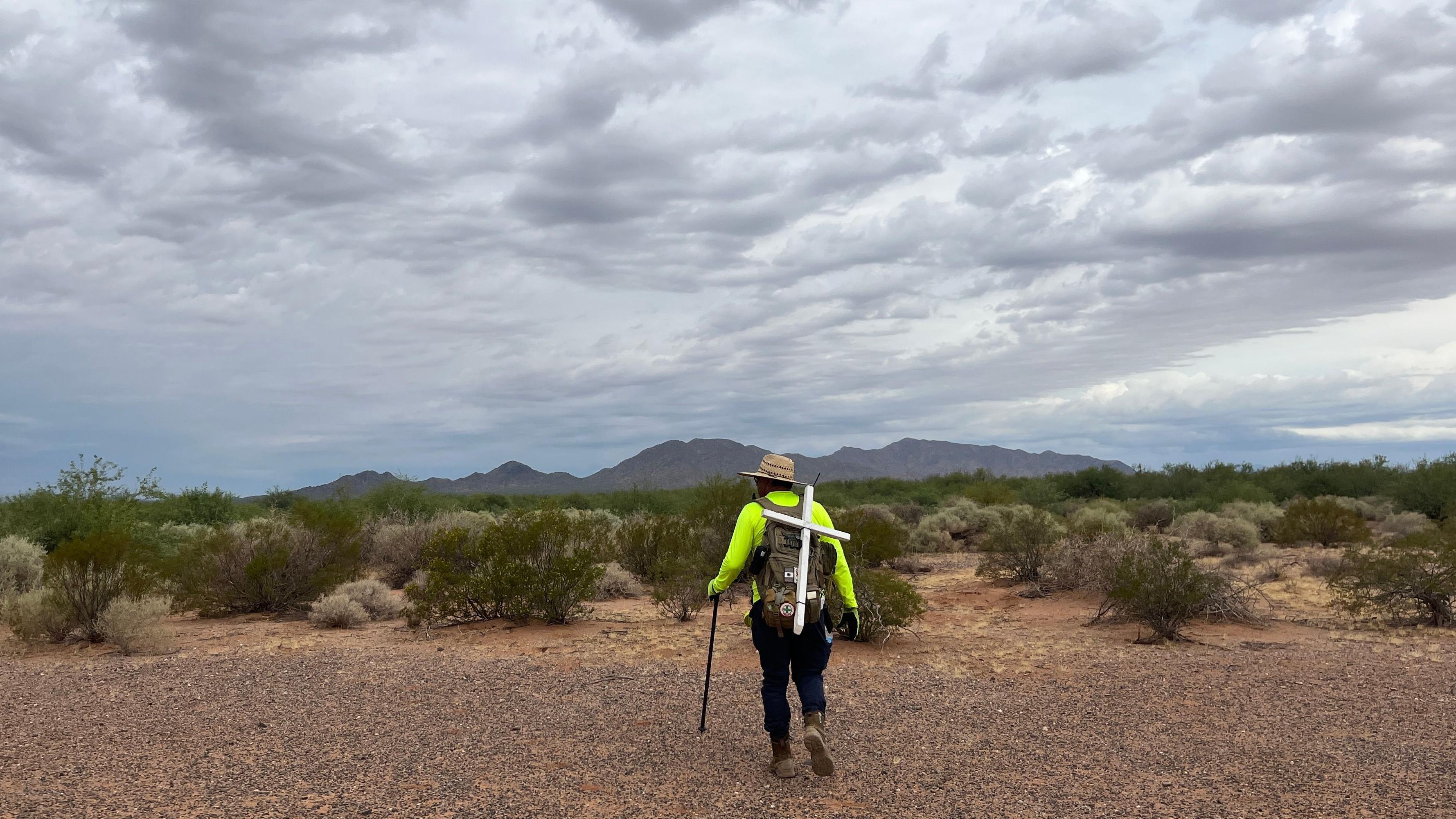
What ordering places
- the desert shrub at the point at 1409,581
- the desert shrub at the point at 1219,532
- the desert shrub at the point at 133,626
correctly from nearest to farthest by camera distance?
the desert shrub at the point at 133,626, the desert shrub at the point at 1409,581, the desert shrub at the point at 1219,532

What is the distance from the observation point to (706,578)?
49.5ft

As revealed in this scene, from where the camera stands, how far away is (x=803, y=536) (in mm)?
6234

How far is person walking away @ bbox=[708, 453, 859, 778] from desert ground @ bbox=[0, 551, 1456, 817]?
387 mm

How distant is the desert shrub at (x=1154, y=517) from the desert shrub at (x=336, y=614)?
77.8 ft

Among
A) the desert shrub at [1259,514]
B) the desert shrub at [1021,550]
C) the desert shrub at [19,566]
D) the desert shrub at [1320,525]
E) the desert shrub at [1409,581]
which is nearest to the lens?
the desert shrub at [1409,581]

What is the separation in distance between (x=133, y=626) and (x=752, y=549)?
8729 millimetres

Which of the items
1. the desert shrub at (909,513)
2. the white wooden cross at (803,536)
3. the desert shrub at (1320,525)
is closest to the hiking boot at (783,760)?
the white wooden cross at (803,536)

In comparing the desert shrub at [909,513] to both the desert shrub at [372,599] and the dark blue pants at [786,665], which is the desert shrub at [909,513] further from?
the dark blue pants at [786,665]

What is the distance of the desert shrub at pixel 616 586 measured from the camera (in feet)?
54.7

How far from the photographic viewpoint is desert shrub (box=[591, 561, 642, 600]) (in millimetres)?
16672

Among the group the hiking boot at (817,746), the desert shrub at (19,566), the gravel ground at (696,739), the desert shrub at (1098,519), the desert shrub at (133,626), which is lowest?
the gravel ground at (696,739)

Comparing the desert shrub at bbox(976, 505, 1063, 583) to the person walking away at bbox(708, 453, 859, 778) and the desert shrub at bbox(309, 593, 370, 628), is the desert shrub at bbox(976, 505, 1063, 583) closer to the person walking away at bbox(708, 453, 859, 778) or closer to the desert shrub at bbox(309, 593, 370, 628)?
the desert shrub at bbox(309, 593, 370, 628)

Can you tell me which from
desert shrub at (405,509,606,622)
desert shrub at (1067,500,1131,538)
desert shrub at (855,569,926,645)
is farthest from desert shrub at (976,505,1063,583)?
desert shrub at (405,509,606,622)

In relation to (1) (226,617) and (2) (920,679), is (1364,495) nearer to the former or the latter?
(2) (920,679)
